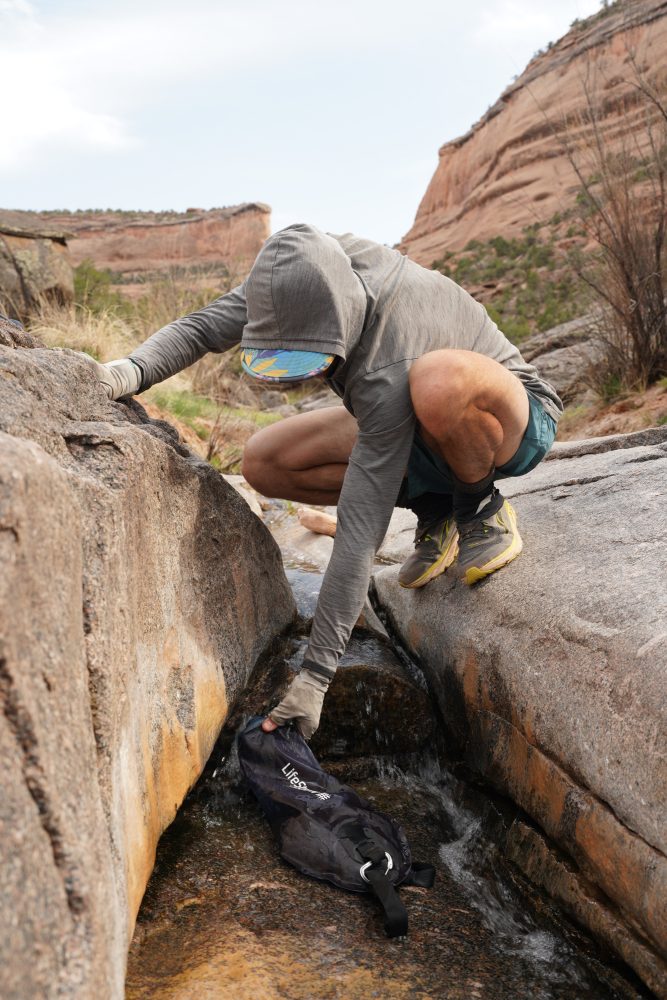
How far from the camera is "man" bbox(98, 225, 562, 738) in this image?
6.16 ft

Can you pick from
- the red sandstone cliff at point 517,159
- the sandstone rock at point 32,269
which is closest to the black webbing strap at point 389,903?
the sandstone rock at point 32,269

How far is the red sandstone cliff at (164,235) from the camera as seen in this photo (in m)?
42.8

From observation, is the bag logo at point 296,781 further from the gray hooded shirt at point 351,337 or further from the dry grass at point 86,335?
the dry grass at point 86,335

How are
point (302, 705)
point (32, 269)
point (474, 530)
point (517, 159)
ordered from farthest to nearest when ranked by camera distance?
point (517, 159)
point (32, 269)
point (474, 530)
point (302, 705)

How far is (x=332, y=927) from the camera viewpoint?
5.24 ft

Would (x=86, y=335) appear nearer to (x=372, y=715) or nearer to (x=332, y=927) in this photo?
(x=372, y=715)

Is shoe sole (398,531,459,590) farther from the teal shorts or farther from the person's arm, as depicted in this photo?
the person's arm

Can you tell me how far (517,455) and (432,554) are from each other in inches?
18.0

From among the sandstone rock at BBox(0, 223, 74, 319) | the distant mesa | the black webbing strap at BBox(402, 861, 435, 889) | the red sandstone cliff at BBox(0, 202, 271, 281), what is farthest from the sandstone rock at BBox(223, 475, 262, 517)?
the red sandstone cliff at BBox(0, 202, 271, 281)

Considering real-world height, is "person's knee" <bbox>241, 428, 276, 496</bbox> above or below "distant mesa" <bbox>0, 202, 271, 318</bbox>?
below

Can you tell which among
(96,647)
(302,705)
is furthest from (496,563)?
(96,647)

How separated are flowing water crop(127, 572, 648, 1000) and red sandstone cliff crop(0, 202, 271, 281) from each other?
42561mm

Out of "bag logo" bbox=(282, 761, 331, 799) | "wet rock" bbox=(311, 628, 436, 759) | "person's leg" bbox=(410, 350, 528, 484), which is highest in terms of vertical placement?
"person's leg" bbox=(410, 350, 528, 484)

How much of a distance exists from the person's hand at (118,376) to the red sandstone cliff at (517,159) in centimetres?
2330
